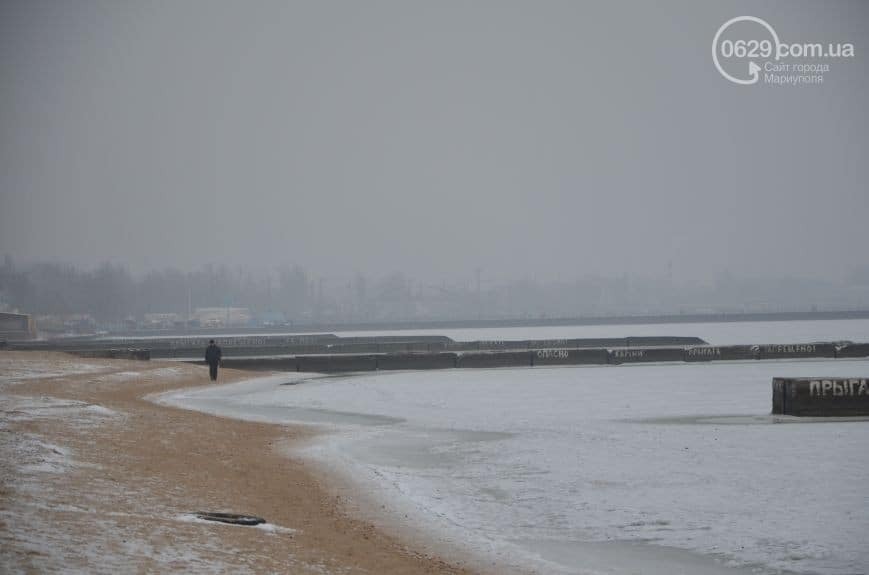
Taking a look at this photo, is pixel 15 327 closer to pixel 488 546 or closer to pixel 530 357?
pixel 530 357

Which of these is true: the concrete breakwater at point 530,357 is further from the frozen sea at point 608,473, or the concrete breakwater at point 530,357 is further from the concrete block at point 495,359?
the frozen sea at point 608,473

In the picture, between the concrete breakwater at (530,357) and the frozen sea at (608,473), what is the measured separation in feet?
49.5

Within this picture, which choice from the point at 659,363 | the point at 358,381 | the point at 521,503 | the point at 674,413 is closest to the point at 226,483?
the point at 521,503

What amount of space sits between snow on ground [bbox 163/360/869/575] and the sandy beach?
133 cm

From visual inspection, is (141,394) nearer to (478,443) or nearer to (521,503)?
(478,443)

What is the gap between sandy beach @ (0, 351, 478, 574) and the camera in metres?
9.69

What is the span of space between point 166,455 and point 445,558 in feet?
25.3

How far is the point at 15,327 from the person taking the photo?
10956cm

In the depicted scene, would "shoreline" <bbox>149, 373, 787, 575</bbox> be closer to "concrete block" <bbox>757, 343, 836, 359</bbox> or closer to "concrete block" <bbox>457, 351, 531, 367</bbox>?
"concrete block" <bbox>457, 351, 531, 367</bbox>

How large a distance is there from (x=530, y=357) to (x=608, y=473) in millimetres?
35303

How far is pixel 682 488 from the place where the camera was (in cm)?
1531

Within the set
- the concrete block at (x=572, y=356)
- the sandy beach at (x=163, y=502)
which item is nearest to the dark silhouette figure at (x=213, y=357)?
the sandy beach at (x=163, y=502)

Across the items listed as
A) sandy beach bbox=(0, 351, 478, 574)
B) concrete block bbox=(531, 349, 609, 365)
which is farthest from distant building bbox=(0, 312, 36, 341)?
sandy beach bbox=(0, 351, 478, 574)

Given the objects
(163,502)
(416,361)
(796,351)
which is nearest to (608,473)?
(163,502)
